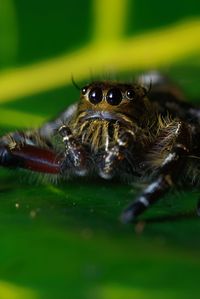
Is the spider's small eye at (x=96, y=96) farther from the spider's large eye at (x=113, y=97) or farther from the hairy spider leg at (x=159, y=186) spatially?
the hairy spider leg at (x=159, y=186)

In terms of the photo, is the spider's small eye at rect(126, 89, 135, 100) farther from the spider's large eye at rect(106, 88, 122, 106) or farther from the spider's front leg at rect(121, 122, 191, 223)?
the spider's front leg at rect(121, 122, 191, 223)

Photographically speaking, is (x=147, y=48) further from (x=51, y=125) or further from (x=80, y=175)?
(x=80, y=175)

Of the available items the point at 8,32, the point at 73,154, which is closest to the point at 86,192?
the point at 73,154

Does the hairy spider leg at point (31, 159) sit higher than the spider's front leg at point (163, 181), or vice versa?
the spider's front leg at point (163, 181)

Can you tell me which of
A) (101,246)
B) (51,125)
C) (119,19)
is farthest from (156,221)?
(119,19)

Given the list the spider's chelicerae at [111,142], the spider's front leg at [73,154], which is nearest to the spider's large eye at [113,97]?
the spider's chelicerae at [111,142]

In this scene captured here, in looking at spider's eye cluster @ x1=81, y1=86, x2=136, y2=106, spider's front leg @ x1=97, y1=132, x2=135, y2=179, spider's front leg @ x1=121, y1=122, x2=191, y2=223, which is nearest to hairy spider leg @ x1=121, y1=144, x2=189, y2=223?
spider's front leg @ x1=121, y1=122, x2=191, y2=223
